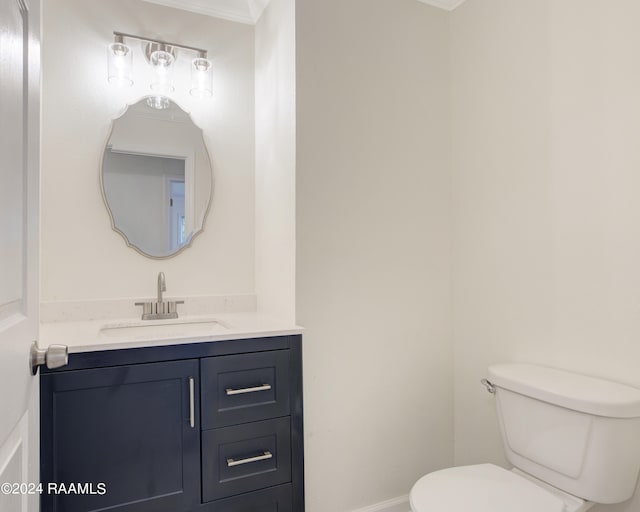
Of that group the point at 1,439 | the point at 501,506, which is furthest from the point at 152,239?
the point at 501,506

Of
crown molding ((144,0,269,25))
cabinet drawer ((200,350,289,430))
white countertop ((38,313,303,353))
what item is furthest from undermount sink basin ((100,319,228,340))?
crown molding ((144,0,269,25))

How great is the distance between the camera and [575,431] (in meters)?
1.33

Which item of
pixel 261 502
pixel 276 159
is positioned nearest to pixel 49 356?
pixel 261 502

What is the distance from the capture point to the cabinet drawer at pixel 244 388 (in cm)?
148

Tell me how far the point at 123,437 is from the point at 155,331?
56 centimetres

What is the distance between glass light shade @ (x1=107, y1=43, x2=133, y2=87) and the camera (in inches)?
73.3

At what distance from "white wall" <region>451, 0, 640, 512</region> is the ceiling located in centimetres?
11

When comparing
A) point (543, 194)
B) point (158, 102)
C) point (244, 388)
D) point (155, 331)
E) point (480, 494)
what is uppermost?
point (158, 102)

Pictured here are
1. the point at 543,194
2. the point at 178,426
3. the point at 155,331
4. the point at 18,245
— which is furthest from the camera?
the point at 155,331

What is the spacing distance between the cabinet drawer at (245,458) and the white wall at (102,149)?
2.51ft

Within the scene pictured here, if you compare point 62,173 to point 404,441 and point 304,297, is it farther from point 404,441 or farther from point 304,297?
point 404,441

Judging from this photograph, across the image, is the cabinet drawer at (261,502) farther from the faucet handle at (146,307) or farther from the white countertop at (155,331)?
the faucet handle at (146,307)

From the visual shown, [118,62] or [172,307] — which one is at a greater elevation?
[118,62]

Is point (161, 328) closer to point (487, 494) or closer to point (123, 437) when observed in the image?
point (123, 437)
